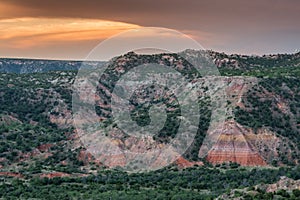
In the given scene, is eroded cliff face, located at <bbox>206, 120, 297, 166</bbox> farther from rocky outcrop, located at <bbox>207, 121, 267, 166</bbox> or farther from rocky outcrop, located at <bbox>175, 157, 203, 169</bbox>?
rocky outcrop, located at <bbox>175, 157, 203, 169</bbox>

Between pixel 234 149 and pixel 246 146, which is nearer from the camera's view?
pixel 234 149

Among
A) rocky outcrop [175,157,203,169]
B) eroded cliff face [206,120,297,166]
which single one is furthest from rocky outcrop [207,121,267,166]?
rocky outcrop [175,157,203,169]

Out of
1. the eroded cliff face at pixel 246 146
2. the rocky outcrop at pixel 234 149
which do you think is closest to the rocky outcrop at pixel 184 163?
the eroded cliff face at pixel 246 146

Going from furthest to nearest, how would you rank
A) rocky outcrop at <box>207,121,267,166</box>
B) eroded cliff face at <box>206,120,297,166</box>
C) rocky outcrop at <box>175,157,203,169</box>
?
eroded cliff face at <box>206,120,297,166</box> → rocky outcrop at <box>207,121,267,166</box> → rocky outcrop at <box>175,157,203,169</box>

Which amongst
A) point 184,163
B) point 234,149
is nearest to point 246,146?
point 234,149

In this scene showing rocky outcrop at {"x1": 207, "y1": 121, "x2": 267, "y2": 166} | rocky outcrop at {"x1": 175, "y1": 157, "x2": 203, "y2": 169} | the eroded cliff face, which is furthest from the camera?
the eroded cliff face

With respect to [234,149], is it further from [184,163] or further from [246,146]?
[184,163]

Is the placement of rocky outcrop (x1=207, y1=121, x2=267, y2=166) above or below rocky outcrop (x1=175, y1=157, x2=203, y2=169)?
above

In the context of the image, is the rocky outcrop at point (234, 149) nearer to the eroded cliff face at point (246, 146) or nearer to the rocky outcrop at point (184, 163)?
the eroded cliff face at point (246, 146)

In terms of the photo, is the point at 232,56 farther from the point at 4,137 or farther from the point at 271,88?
the point at 4,137

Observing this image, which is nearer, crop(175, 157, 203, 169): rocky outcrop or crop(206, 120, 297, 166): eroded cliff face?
crop(175, 157, 203, 169): rocky outcrop

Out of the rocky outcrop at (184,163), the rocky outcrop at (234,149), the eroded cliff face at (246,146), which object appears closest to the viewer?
the rocky outcrop at (184,163)

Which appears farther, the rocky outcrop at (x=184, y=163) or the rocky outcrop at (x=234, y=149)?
the rocky outcrop at (x=234, y=149)

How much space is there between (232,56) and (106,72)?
35.3m
